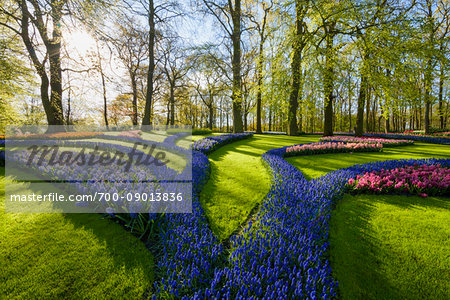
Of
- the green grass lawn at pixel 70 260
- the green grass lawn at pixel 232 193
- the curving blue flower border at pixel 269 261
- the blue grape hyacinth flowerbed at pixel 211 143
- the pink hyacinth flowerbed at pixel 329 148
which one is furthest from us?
the blue grape hyacinth flowerbed at pixel 211 143

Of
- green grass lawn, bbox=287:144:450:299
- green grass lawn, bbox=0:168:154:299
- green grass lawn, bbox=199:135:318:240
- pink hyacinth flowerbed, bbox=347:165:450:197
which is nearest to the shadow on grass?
green grass lawn, bbox=287:144:450:299

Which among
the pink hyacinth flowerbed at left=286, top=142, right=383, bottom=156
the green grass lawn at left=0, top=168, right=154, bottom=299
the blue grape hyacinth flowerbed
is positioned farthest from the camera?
the blue grape hyacinth flowerbed

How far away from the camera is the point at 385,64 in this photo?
9.30 m

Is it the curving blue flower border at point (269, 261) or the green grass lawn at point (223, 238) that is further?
the green grass lawn at point (223, 238)

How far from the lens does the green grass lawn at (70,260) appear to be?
6.46ft

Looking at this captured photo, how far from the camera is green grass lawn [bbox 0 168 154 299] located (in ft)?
6.46

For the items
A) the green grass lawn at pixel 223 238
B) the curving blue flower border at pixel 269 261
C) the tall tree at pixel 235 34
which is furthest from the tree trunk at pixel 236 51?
the curving blue flower border at pixel 269 261

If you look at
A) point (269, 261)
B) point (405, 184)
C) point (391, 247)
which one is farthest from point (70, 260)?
point (405, 184)

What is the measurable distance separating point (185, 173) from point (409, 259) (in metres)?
4.68

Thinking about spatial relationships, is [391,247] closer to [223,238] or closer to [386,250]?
[386,250]

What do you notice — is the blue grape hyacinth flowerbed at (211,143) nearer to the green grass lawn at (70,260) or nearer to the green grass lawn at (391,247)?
the green grass lawn at (70,260)

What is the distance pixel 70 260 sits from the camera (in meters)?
2.35

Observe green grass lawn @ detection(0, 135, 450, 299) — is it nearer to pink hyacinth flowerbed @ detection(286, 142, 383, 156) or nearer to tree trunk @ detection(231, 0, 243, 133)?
pink hyacinth flowerbed @ detection(286, 142, 383, 156)

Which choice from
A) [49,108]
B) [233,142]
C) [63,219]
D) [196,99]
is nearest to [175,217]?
[63,219]
